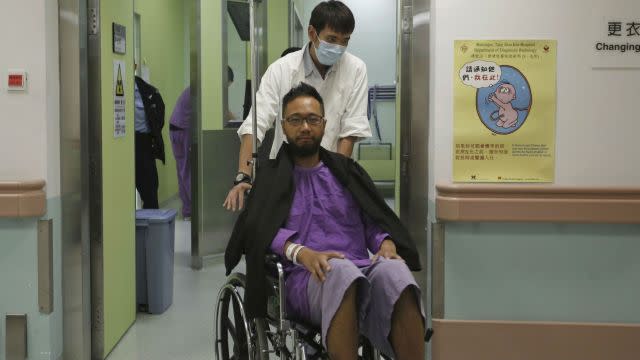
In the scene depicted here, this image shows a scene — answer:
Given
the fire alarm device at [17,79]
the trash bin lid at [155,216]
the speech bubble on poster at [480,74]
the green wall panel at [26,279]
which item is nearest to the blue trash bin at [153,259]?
the trash bin lid at [155,216]

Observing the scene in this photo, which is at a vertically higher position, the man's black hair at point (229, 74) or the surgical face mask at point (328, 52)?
the man's black hair at point (229, 74)

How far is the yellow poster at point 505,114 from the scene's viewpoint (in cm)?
288

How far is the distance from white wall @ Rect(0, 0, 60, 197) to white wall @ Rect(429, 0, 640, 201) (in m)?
1.56

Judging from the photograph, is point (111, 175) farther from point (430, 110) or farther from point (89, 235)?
point (430, 110)

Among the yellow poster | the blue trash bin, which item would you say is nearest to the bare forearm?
the yellow poster

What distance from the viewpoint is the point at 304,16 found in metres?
9.76

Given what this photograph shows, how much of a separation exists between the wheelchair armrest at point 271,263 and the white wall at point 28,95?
115 cm

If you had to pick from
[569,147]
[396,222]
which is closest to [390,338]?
[396,222]

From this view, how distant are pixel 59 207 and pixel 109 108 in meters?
0.61

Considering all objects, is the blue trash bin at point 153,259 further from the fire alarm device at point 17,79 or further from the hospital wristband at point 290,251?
the hospital wristband at point 290,251

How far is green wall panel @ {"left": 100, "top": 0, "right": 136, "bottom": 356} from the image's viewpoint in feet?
11.0

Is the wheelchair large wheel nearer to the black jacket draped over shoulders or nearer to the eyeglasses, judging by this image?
the black jacket draped over shoulders

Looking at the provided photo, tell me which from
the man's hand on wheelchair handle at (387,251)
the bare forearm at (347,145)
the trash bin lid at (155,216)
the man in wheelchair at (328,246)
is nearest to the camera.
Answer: the man in wheelchair at (328,246)

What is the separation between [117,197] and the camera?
3.57 m
